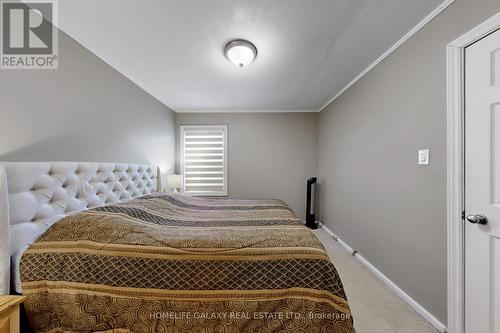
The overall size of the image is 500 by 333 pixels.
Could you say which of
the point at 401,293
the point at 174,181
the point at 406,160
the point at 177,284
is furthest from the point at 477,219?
the point at 174,181

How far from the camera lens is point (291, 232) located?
1319 mm

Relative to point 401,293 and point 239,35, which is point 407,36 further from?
point 401,293

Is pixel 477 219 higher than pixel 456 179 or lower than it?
lower

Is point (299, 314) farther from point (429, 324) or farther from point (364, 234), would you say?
point (364, 234)

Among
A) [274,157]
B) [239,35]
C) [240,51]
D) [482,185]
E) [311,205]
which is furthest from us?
[274,157]

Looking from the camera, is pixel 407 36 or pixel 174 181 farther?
pixel 174 181

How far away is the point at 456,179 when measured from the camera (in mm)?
1348

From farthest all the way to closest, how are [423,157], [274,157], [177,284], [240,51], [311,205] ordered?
1. [274,157]
2. [311,205]
3. [240,51]
4. [423,157]
5. [177,284]

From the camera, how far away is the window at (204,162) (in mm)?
4094

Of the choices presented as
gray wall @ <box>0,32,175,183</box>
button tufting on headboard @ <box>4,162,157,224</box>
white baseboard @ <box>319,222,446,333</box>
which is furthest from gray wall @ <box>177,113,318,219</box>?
button tufting on headboard @ <box>4,162,157,224</box>

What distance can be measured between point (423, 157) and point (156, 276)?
2167mm

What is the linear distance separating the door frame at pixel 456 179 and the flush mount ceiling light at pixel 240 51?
5.02 feet

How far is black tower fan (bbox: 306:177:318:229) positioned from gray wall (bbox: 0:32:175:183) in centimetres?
300

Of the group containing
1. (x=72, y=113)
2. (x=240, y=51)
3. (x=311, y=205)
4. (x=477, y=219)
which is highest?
(x=240, y=51)
